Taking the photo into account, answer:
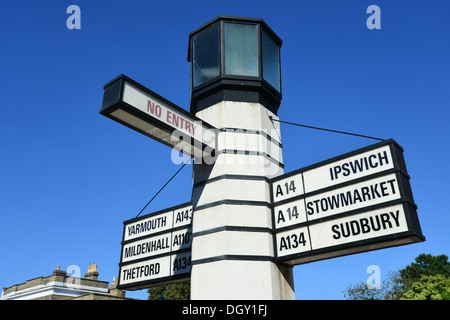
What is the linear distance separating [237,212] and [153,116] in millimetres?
2179

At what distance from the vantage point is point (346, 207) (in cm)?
573

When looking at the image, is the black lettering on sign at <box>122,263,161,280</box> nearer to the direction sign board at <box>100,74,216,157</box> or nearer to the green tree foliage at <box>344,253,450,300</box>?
the direction sign board at <box>100,74,216,157</box>

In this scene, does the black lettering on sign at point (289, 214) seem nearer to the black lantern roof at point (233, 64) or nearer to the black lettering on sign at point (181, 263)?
the black lettering on sign at point (181, 263)

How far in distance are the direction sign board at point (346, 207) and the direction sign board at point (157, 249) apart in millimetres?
2079

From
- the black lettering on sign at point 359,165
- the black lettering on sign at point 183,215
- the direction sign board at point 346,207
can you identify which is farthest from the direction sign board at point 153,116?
the black lettering on sign at point 359,165

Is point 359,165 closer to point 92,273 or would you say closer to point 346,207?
point 346,207

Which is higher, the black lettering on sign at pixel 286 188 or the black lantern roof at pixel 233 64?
the black lantern roof at pixel 233 64

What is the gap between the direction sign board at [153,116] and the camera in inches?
224

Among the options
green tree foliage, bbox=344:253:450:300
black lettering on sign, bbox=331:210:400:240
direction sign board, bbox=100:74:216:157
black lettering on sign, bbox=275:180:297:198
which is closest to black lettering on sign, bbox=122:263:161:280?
direction sign board, bbox=100:74:216:157

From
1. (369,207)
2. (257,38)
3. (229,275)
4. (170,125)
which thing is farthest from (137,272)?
(257,38)

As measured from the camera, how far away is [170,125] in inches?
244

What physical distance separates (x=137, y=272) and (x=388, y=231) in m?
5.34

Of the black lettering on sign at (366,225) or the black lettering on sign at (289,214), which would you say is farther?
the black lettering on sign at (289,214)
